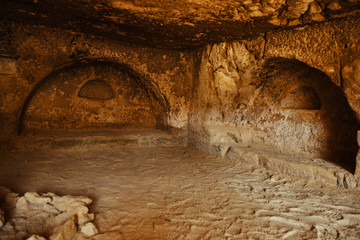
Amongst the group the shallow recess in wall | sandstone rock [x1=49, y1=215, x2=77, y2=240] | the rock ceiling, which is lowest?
sandstone rock [x1=49, y1=215, x2=77, y2=240]

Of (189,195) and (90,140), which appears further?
(90,140)

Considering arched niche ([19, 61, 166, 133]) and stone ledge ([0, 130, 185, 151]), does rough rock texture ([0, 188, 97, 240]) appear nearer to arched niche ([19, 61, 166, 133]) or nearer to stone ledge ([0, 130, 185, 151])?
stone ledge ([0, 130, 185, 151])

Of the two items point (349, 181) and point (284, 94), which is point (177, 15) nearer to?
point (284, 94)

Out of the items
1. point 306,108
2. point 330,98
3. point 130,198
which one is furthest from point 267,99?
point 130,198

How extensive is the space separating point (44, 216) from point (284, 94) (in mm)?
3598

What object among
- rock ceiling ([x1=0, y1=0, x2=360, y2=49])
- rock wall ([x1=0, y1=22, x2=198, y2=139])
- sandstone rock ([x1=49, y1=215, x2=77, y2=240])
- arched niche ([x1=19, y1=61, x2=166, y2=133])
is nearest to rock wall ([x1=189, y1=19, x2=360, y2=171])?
rock ceiling ([x1=0, y1=0, x2=360, y2=49])

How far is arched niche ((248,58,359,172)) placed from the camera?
Result: 117 inches

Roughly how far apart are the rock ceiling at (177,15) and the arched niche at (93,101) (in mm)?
1069

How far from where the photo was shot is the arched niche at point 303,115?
2980mm

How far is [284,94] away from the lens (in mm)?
3648

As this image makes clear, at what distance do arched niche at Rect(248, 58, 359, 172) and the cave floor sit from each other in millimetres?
797

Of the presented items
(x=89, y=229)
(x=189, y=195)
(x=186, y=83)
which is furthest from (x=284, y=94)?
(x=89, y=229)

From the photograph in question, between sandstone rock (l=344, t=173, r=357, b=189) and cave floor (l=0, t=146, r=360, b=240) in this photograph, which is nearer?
cave floor (l=0, t=146, r=360, b=240)

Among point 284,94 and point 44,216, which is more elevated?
point 284,94
